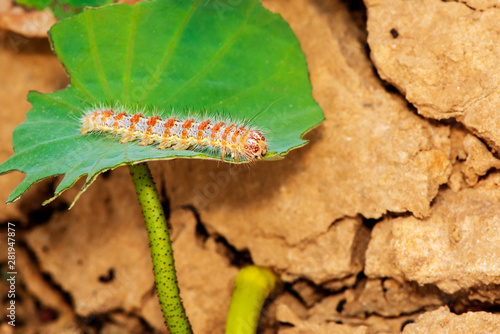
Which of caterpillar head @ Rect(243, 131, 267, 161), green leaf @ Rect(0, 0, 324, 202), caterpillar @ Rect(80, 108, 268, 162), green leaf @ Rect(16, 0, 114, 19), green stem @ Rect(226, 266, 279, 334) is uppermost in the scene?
green leaf @ Rect(16, 0, 114, 19)

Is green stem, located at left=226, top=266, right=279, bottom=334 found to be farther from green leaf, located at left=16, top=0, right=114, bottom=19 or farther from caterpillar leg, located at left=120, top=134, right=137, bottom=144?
green leaf, located at left=16, top=0, right=114, bottom=19

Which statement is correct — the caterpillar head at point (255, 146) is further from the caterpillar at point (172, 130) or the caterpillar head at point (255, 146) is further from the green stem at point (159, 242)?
the green stem at point (159, 242)

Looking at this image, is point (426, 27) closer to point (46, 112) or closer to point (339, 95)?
point (339, 95)

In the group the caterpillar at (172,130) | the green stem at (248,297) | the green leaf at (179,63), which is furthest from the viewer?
the green leaf at (179,63)

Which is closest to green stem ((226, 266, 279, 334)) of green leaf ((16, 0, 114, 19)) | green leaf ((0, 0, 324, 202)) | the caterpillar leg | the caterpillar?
the caterpillar

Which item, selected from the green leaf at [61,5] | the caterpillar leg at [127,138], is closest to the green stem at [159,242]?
the caterpillar leg at [127,138]
